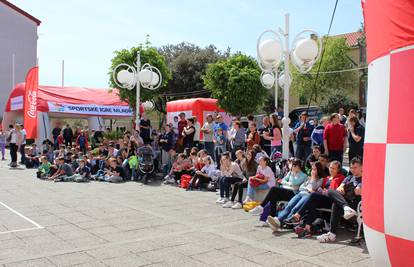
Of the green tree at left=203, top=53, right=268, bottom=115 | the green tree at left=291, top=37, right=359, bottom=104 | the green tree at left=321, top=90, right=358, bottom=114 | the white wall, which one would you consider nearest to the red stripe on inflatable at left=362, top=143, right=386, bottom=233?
the green tree at left=203, top=53, right=268, bottom=115

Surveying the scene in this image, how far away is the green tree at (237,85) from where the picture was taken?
2322 centimetres

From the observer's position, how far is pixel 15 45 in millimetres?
44219

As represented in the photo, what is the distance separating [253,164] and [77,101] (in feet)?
57.1

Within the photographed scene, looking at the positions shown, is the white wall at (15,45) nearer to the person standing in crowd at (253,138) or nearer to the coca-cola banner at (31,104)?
the coca-cola banner at (31,104)

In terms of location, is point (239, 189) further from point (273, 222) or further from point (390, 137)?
point (390, 137)

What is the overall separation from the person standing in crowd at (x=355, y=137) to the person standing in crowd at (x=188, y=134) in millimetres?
5647

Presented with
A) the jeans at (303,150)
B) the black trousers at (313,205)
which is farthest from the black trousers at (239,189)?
the black trousers at (313,205)

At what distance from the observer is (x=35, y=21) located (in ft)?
150

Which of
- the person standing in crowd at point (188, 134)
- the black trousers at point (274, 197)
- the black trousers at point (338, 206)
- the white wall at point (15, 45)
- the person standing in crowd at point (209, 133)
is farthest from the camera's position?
the white wall at point (15, 45)

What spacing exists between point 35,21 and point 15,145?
32496mm

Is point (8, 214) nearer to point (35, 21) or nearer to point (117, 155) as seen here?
point (117, 155)

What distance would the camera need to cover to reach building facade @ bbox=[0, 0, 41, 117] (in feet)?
141

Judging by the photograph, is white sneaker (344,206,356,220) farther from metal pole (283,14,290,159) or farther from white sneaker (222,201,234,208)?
white sneaker (222,201,234,208)

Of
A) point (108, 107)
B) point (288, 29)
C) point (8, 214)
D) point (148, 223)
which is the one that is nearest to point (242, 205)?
point (148, 223)
